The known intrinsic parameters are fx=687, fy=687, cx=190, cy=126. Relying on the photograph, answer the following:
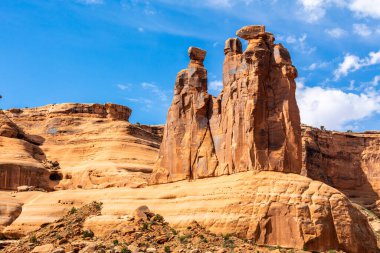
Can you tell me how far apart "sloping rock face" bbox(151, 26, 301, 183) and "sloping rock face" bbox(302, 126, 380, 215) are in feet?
148

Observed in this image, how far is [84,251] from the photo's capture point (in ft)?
152

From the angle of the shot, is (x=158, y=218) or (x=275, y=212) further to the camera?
(x=158, y=218)

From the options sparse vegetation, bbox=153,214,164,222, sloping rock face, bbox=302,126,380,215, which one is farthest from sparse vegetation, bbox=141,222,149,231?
sloping rock face, bbox=302,126,380,215

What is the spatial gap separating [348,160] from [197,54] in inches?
2086

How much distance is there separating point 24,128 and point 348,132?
5064 cm

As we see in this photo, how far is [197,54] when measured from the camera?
60594 mm

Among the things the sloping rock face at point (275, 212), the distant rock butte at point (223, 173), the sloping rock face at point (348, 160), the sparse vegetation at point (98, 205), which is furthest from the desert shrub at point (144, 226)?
the sloping rock face at point (348, 160)

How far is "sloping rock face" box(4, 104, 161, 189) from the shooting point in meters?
72.8

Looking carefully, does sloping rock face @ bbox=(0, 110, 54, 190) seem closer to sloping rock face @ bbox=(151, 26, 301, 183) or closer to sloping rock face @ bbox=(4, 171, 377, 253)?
sloping rock face @ bbox=(151, 26, 301, 183)

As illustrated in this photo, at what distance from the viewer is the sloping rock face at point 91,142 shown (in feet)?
239

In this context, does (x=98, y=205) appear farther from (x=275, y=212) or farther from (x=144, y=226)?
(x=275, y=212)

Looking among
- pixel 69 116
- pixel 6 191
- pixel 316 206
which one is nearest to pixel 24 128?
pixel 69 116

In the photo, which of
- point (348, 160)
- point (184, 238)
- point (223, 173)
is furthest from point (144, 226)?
point (348, 160)

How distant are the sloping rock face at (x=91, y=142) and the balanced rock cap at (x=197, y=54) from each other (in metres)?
12.3
